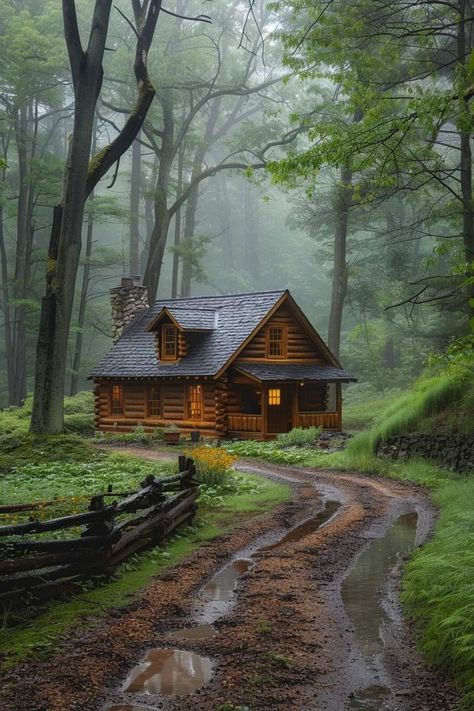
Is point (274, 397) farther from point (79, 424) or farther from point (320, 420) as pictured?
point (79, 424)

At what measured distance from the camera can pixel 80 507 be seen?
12016mm

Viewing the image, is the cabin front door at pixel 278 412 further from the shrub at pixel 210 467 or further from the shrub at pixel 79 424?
the shrub at pixel 210 467

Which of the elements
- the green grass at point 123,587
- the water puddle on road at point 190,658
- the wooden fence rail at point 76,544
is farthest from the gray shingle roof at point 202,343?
the water puddle on road at point 190,658

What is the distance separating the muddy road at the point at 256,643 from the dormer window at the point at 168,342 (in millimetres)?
20347

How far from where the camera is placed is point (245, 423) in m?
30.0

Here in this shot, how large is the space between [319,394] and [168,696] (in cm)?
2762

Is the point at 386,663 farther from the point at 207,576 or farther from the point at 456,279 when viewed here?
the point at 456,279

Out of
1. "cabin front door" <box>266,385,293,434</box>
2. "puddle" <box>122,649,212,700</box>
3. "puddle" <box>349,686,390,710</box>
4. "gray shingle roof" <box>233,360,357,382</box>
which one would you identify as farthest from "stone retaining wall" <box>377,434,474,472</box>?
"puddle" <box>122,649,212,700</box>

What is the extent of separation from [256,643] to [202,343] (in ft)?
82.9

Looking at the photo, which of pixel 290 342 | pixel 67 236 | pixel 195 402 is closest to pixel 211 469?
pixel 67 236

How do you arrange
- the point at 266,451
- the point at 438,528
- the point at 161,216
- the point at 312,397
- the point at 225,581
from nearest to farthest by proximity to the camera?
the point at 225,581 → the point at 438,528 → the point at 266,451 → the point at 312,397 → the point at 161,216

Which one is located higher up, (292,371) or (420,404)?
(292,371)

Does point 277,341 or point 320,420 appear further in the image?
point 277,341

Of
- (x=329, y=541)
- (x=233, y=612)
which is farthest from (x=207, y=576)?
(x=329, y=541)
